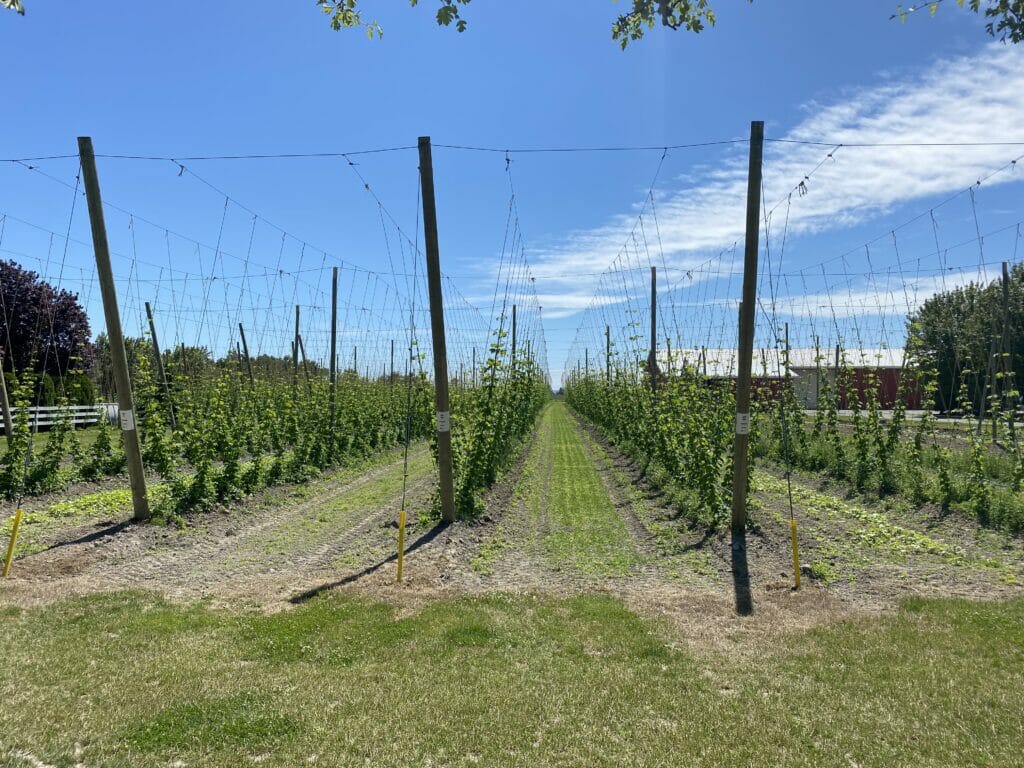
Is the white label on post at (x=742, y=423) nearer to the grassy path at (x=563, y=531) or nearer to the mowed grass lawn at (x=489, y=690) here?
the grassy path at (x=563, y=531)

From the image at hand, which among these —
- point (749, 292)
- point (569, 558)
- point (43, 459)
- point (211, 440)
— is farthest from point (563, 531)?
point (43, 459)

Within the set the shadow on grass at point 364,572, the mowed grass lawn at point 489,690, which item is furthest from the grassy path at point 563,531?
the mowed grass lawn at point 489,690

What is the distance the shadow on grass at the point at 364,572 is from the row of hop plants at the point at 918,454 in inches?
191

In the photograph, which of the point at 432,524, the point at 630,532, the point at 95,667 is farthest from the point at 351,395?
the point at 95,667

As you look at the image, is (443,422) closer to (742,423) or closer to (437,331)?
(437,331)

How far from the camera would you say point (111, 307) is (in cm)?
866

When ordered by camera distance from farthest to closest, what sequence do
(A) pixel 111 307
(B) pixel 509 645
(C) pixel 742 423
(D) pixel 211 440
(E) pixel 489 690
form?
(D) pixel 211 440, (A) pixel 111 307, (C) pixel 742 423, (B) pixel 509 645, (E) pixel 489 690

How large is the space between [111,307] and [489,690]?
758 cm

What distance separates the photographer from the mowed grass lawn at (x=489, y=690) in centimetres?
348

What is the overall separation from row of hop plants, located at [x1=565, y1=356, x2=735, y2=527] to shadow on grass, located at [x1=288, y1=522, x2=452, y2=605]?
4003 millimetres

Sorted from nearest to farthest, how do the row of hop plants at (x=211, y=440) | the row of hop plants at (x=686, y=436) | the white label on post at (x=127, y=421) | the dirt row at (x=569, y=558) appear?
the dirt row at (x=569, y=558), the white label on post at (x=127, y=421), the row of hop plants at (x=686, y=436), the row of hop plants at (x=211, y=440)

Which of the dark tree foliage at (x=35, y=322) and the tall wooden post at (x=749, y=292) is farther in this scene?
the dark tree foliage at (x=35, y=322)

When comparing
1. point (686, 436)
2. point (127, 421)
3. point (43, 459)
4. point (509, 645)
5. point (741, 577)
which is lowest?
point (741, 577)

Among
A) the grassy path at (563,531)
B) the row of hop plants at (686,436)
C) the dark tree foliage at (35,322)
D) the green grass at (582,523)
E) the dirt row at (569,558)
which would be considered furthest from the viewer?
the dark tree foliage at (35,322)
